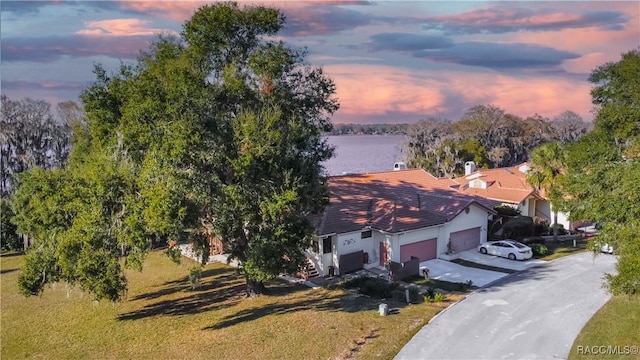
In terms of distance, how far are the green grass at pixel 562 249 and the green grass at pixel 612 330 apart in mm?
9744

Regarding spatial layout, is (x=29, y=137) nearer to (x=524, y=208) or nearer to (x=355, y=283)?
(x=355, y=283)

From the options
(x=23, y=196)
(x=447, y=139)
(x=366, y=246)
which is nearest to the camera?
(x=23, y=196)

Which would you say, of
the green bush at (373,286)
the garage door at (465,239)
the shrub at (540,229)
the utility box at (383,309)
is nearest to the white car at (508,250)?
the garage door at (465,239)

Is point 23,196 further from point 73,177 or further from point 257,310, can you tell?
point 257,310

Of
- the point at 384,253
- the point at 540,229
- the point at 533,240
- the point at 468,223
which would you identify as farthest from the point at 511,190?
the point at 384,253

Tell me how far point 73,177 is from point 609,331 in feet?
75.0

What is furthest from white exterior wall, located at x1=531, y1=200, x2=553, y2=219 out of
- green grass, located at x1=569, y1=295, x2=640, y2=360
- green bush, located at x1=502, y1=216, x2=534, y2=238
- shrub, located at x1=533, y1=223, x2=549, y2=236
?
green grass, located at x1=569, y1=295, x2=640, y2=360

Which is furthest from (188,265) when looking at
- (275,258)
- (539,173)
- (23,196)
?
(539,173)

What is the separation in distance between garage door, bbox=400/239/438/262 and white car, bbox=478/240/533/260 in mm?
3955

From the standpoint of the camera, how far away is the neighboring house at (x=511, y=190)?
4312cm

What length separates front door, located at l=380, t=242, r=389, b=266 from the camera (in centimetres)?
3038

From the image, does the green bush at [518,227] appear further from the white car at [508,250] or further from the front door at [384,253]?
the front door at [384,253]

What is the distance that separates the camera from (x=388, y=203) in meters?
32.8

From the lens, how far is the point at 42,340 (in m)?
20.6
